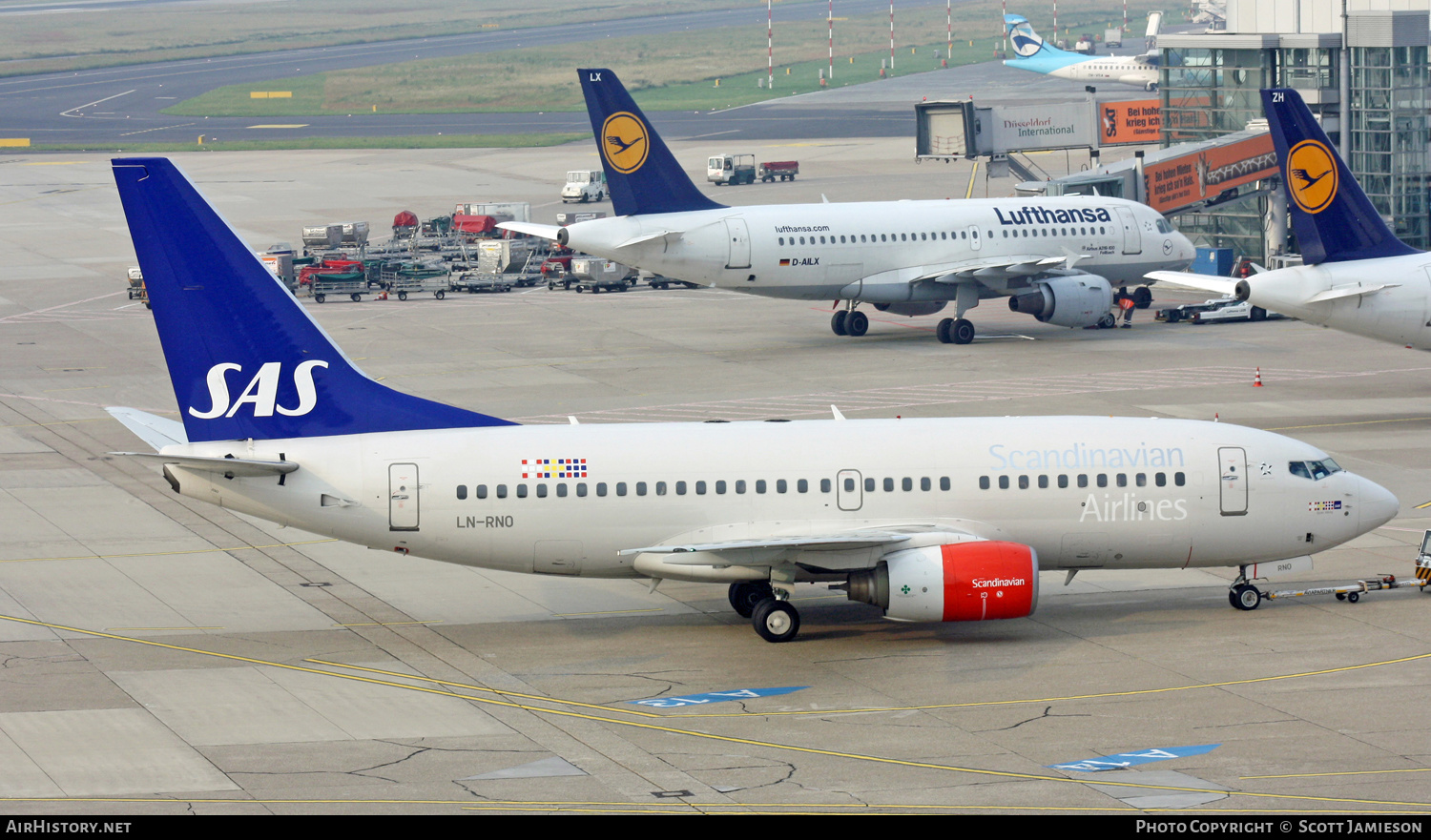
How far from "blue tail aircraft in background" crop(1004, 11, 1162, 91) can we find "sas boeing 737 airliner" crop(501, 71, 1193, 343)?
103495 mm

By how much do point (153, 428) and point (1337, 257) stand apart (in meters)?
36.4

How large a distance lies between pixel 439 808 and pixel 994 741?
28.6 ft

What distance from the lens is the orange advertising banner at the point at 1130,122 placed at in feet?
317

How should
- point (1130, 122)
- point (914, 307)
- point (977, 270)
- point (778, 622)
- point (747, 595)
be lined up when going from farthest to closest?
point (1130, 122) < point (914, 307) < point (977, 270) < point (747, 595) < point (778, 622)

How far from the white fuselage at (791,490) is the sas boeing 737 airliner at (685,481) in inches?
1.6

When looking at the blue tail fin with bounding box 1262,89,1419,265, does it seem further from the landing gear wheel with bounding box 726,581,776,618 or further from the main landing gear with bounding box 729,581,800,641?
the main landing gear with bounding box 729,581,800,641

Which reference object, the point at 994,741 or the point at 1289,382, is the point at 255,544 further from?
the point at 1289,382

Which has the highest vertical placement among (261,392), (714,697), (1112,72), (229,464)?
(1112,72)

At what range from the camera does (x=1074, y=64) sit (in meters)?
180

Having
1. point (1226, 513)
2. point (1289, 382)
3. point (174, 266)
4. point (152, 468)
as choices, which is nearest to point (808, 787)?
point (1226, 513)

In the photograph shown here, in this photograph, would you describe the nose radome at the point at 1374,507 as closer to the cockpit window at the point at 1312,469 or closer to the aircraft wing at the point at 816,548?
the cockpit window at the point at 1312,469

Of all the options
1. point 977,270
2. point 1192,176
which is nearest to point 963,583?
point 977,270

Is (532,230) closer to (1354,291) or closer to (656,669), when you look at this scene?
(1354,291)

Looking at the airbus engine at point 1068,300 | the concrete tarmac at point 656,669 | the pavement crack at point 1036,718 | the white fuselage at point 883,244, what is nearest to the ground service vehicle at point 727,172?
the white fuselage at point 883,244
